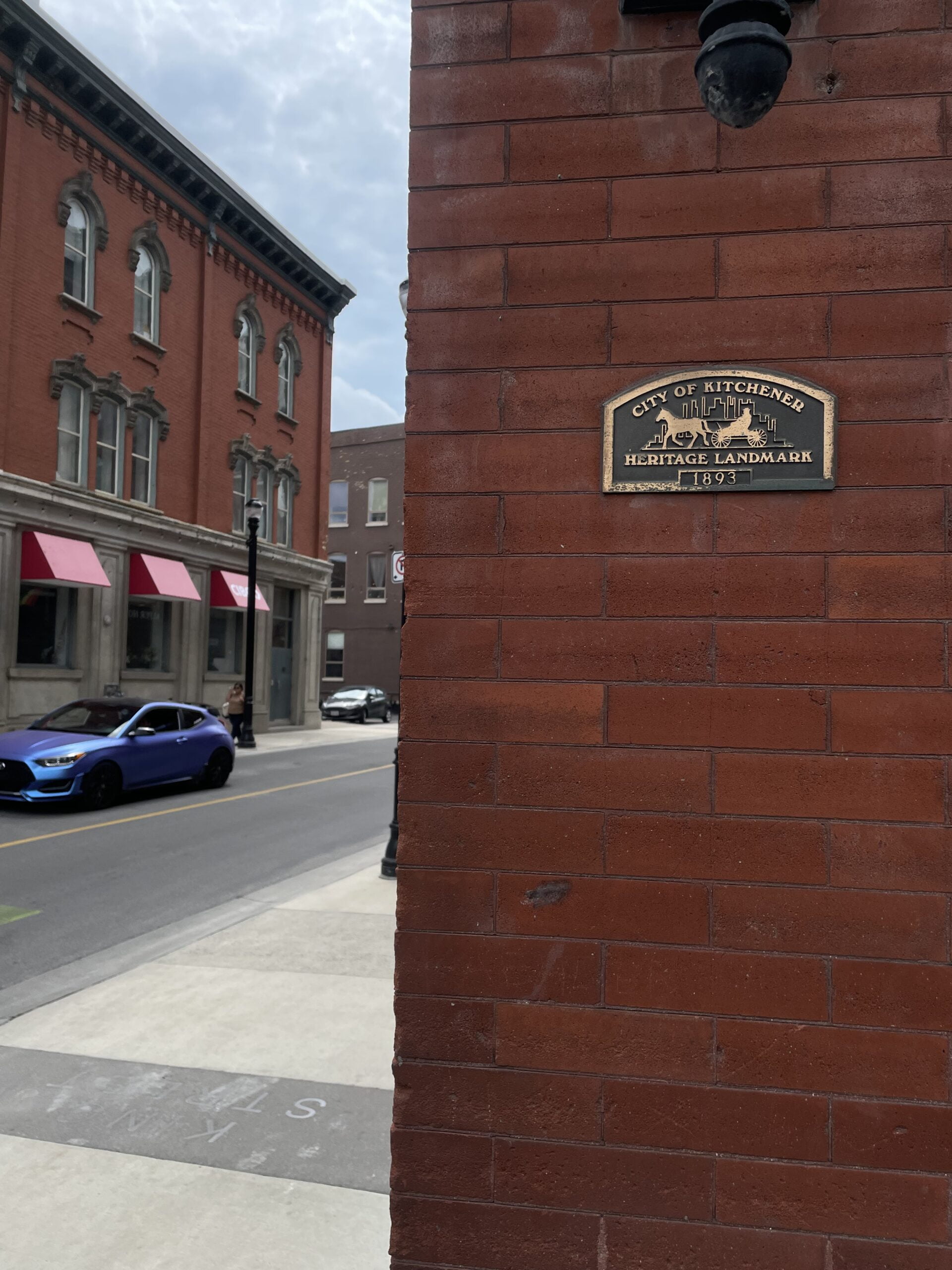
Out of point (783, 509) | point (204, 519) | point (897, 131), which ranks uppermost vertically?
point (204, 519)

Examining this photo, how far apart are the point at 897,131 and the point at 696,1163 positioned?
2894 millimetres

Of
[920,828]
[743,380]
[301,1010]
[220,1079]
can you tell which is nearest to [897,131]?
[743,380]

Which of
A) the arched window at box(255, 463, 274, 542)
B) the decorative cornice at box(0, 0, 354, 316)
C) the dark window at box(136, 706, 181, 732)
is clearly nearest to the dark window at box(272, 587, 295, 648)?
the arched window at box(255, 463, 274, 542)

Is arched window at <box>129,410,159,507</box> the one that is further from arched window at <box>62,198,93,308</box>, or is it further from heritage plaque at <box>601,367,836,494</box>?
Answer: heritage plaque at <box>601,367,836,494</box>

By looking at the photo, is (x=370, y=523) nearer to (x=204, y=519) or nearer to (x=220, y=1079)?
(x=204, y=519)

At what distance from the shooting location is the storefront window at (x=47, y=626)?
75.1ft

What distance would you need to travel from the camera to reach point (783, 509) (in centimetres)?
293

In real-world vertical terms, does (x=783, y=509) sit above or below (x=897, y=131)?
below

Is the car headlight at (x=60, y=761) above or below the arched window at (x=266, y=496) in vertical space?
below

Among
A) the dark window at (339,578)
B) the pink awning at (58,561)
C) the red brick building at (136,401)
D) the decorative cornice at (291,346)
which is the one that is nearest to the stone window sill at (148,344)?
the red brick building at (136,401)

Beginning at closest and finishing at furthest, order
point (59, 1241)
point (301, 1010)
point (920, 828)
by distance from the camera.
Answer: point (920, 828)
point (59, 1241)
point (301, 1010)

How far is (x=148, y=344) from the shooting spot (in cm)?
2672

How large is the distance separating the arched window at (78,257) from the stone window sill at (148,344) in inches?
71.0

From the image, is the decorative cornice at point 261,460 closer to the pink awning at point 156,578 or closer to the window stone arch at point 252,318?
the window stone arch at point 252,318
